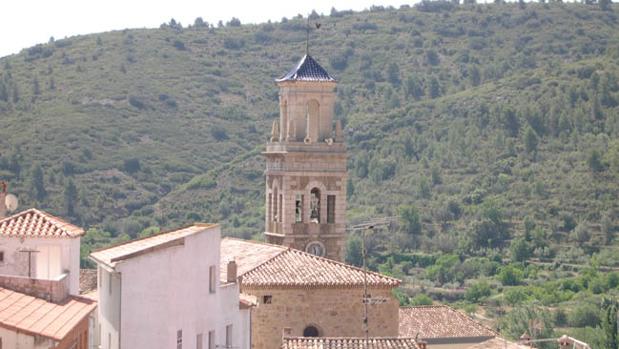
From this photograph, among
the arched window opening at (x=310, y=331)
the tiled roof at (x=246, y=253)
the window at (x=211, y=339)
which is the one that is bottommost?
the arched window opening at (x=310, y=331)

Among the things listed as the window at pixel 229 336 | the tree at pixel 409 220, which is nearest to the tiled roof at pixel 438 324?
the window at pixel 229 336

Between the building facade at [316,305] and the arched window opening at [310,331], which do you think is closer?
the building facade at [316,305]

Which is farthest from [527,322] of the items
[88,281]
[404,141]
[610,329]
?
[404,141]

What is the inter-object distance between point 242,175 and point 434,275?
61.1 feet

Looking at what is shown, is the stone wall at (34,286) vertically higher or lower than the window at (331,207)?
lower

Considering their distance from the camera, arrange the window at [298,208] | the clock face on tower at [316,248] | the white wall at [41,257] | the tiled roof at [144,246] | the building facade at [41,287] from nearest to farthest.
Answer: the building facade at [41,287]
the white wall at [41,257]
the tiled roof at [144,246]
the clock face on tower at [316,248]
the window at [298,208]

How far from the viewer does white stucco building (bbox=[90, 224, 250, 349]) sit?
2769 cm

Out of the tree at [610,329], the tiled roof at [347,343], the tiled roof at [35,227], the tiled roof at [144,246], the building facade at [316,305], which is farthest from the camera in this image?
the tree at [610,329]

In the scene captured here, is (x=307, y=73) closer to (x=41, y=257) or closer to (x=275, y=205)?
(x=275, y=205)

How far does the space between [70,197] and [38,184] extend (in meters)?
1.86

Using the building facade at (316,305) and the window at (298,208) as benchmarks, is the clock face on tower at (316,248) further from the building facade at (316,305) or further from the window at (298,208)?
the building facade at (316,305)

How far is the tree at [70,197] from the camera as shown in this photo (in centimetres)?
8666

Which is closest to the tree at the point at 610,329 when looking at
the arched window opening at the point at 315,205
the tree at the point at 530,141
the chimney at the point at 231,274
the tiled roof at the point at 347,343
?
the arched window opening at the point at 315,205

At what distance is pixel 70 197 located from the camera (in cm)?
8750
